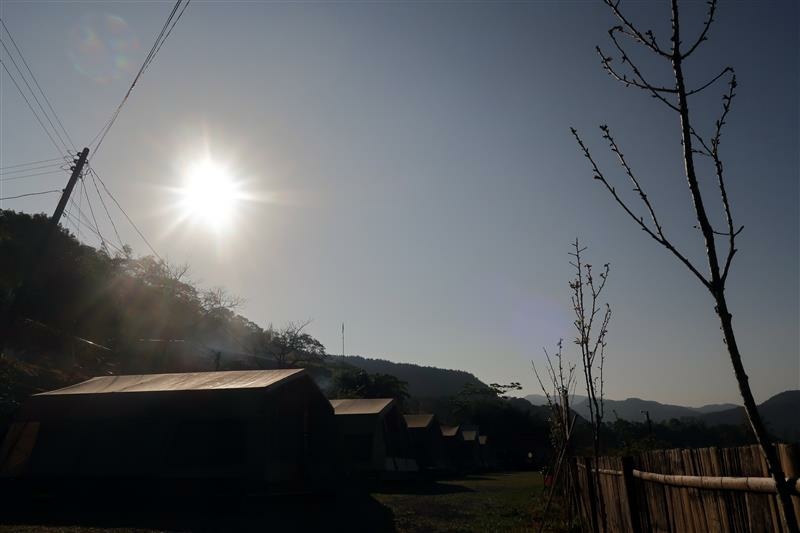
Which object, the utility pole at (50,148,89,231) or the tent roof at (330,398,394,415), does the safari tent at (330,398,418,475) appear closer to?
the tent roof at (330,398,394,415)

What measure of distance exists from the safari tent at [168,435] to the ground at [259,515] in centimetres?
74

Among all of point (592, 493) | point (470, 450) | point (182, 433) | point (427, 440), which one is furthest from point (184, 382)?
point (470, 450)

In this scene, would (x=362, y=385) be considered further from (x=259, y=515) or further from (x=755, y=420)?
(x=755, y=420)

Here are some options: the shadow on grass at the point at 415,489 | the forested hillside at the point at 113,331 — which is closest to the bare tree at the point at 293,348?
the forested hillside at the point at 113,331

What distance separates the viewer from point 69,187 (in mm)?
17297

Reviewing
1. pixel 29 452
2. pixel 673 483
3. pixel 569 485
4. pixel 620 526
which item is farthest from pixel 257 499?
pixel 673 483

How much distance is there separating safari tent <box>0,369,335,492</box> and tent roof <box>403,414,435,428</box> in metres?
24.5

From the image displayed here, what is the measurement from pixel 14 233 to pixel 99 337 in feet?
47.7

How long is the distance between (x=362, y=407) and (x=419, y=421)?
488 inches

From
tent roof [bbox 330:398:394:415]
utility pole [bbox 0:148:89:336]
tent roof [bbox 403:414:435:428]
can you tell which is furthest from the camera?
tent roof [bbox 403:414:435:428]

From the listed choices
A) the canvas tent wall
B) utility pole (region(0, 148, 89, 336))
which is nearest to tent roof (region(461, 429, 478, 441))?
the canvas tent wall

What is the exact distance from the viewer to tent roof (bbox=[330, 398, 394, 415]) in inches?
1197

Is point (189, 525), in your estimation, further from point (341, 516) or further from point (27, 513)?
point (27, 513)

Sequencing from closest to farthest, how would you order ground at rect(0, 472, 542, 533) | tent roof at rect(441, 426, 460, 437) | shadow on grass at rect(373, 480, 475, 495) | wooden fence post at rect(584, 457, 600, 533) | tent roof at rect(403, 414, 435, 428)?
wooden fence post at rect(584, 457, 600, 533) < ground at rect(0, 472, 542, 533) < shadow on grass at rect(373, 480, 475, 495) < tent roof at rect(403, 414, 435, 428) < tent roof at rect(441, 426, 460, 437)
